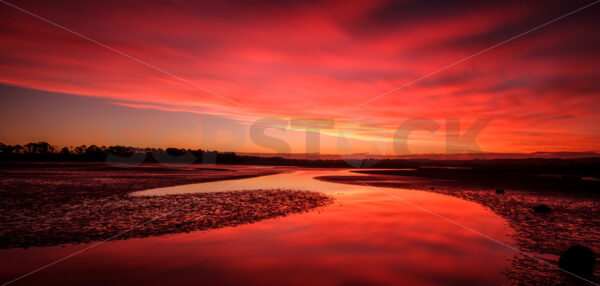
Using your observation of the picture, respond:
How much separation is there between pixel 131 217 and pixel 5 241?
4.39 m

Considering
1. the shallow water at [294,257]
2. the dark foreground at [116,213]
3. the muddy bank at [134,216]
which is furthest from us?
the dark foreground at [116,213]

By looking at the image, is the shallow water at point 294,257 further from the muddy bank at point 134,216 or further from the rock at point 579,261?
the rock at point 579,261

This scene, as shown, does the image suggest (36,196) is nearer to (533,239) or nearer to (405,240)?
(405,240)

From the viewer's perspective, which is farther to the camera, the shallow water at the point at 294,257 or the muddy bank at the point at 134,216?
the muddy bank at the point at 134,216

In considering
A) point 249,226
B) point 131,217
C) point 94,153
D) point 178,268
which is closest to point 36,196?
point 131,217

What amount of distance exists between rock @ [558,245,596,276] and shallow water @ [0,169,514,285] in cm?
141

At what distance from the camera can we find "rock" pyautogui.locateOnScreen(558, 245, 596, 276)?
24.4 ft

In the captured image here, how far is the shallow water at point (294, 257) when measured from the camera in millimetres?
7406

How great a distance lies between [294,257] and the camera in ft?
29.5

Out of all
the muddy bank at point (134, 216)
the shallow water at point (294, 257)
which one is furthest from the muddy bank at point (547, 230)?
the muddy bank at point (134, 216)

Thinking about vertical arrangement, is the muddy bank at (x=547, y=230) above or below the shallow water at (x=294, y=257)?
above

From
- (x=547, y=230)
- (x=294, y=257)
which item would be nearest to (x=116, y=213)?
(x=294, y=257)

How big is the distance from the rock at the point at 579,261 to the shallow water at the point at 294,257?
141 cm

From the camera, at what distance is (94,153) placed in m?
125
